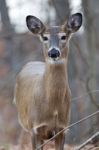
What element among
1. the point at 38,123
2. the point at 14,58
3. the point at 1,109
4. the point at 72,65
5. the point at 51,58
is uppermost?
the point at 51,58

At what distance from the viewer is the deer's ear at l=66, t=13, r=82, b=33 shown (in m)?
9.75

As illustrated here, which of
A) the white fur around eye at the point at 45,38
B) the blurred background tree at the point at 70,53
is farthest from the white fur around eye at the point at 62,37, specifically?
the blurred background tree at the point at 70,53

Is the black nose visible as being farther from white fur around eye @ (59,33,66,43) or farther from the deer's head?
white fur around eye @ (59,33,66,43)

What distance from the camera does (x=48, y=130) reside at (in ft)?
31.7

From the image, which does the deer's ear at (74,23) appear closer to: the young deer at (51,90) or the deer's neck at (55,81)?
the young deer at (51,90)

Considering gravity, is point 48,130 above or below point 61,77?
below

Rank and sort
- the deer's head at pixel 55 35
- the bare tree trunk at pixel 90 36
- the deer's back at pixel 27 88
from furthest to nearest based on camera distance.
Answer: the bare tree trunk at pixel 90 36
the deer's back at pixel 27 88
the deer's head at pixel 55 35

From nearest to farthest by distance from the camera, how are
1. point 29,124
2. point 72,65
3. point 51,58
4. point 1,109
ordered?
point 51,58 → point 29,124 → point 72,65 → point 1,109

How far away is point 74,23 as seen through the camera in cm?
984

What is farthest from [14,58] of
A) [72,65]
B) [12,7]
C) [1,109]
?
[72,65]

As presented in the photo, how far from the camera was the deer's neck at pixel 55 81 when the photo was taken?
9.41 metres

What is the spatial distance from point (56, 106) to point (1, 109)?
14.1 meters

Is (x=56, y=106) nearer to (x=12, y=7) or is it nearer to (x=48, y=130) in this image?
(x=48, y=130)

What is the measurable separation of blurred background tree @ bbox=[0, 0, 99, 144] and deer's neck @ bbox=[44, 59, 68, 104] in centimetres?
183
